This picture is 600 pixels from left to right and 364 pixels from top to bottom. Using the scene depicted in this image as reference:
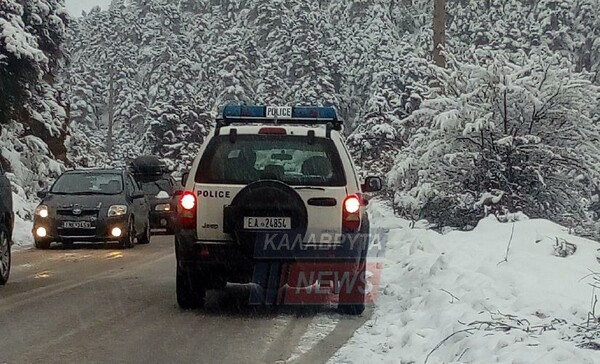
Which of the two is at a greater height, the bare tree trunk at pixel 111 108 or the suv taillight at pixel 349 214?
the bare tree trunk at pixel 111 108

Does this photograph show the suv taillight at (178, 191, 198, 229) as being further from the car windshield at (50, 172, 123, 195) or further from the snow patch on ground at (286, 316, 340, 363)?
the car windshield at (50, 172, 123, 195)

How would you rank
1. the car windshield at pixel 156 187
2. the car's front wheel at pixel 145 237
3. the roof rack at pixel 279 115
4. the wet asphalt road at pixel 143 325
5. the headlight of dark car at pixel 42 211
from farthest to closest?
the car windshield at pixel 156 187 → the car's front wheel at pixel 145 237 → the headlight of dark car at pixel 42 211 → the roof rack at pixel 279 115 → the wet asphalt road at pixel 143 325

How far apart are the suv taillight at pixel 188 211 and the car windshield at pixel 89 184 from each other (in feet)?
30.7

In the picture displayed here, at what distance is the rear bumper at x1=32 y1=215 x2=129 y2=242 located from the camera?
54.8 ft

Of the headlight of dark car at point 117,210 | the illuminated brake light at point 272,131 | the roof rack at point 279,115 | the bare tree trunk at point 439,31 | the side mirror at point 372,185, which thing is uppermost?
the bare tree trunk at point 439,31

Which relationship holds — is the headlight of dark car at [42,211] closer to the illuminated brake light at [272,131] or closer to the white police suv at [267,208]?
the white police suv at [267,208]

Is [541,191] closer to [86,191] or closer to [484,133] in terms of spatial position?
[484,133]

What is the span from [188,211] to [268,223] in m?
0.81

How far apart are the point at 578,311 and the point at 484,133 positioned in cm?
846

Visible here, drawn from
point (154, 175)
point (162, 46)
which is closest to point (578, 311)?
point (154, 175)

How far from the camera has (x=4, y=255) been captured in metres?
11.1

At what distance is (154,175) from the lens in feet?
83.3

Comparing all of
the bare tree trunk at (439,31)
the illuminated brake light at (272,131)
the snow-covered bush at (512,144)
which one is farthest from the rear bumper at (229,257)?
the bare tree trunk at (439,31)

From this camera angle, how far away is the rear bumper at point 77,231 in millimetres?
16703
